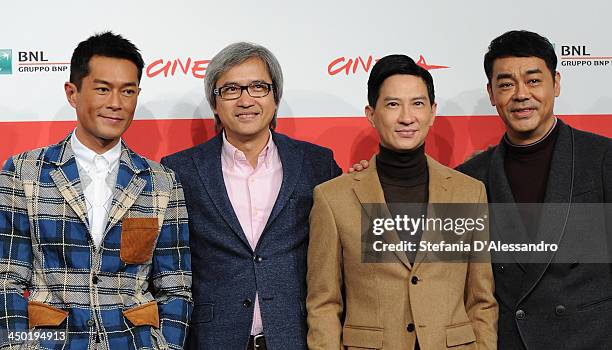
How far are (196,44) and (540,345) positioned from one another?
183 centimetres

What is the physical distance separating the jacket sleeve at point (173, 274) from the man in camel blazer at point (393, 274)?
Answer: 16.3 inches

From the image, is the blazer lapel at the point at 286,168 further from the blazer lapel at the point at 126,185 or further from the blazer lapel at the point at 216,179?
the blazer lapel at the point at 126,185

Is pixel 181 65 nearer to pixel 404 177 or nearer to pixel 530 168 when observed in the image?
pixel 404 177

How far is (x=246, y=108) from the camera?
8.59ft

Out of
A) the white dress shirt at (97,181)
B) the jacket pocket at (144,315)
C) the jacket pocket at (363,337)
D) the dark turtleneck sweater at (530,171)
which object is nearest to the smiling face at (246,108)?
the white dress shirt at (97,181)

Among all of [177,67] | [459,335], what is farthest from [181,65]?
[459,335]

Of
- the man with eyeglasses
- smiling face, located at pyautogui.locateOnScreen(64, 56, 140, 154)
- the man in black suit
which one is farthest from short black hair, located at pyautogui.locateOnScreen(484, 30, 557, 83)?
smiling face, located at pyautogui.locateOnScreen(64, 56, 140, 154)

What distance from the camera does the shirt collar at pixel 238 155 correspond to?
267 centimetres

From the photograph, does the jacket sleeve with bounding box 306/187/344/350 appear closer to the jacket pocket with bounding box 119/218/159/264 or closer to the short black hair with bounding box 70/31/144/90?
the jacket pocket with bounding box 119/218/159/264

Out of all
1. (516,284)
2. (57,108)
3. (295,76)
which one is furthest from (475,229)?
(57,108)

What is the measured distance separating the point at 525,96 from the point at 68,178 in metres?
1.57

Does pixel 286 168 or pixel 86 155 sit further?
pixel 286 168

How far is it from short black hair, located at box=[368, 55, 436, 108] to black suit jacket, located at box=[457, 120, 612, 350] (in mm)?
450

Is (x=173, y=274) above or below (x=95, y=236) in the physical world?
below
